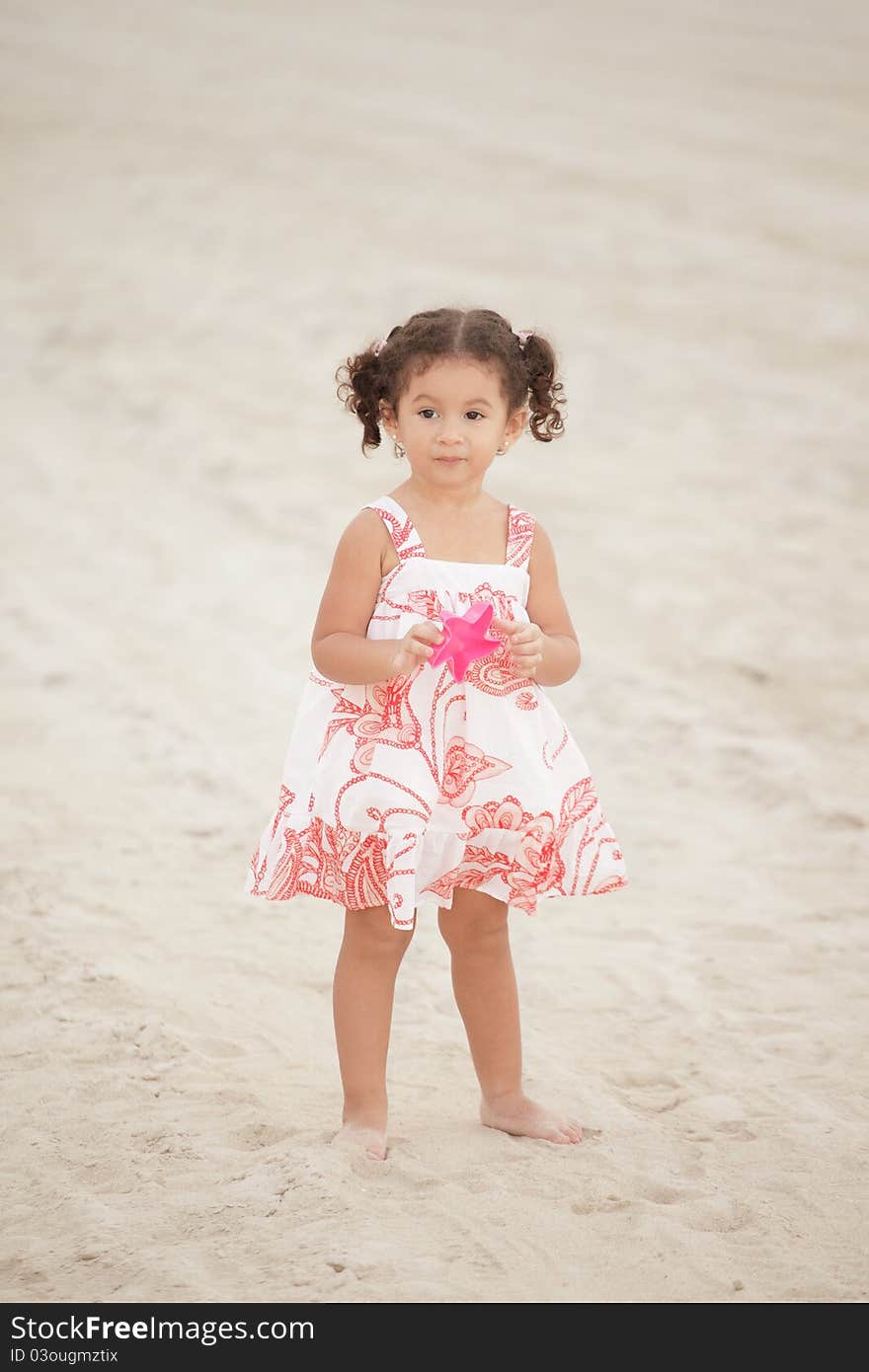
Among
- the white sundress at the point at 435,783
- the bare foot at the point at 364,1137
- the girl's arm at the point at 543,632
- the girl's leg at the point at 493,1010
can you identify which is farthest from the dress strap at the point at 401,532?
the bare foot at the point at 364,1137

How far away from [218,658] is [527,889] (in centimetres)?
418

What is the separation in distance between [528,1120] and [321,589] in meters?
4.90

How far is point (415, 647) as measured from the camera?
2.61 meters

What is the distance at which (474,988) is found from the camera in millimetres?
2975

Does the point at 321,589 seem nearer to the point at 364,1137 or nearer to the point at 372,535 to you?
the point at 372,535

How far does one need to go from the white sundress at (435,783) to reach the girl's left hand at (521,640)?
66mm

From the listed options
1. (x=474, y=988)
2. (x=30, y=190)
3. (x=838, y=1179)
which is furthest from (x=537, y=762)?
(x=30, y=190)

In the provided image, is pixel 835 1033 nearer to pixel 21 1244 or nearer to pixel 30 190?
pixel 21 1244

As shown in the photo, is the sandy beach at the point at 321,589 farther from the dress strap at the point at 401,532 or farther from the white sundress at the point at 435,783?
the dress strap at the point at 401,532

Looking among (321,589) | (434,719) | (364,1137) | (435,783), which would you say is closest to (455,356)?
(434,719)

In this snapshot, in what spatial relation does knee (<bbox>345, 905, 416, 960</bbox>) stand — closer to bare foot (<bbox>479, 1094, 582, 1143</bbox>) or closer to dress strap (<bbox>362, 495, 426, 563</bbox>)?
bare foot (<bbox>479, 1094, 582, 1143</bbox>)

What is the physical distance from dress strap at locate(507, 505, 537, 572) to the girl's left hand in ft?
0.60

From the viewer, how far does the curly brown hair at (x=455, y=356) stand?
2789 millimetres

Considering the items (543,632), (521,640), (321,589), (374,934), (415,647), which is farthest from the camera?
(321,589)
